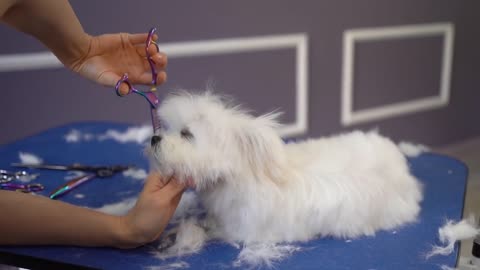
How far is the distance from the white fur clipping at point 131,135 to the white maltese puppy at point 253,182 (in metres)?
0.60

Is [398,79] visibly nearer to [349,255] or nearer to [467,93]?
[467,93]

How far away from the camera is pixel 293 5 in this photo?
2.14 m

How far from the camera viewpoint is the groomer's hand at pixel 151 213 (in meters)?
0.75

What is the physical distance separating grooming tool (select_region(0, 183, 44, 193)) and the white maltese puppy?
348 millimetres

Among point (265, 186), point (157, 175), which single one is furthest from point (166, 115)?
point (265, 186)

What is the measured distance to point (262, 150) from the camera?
77 cm

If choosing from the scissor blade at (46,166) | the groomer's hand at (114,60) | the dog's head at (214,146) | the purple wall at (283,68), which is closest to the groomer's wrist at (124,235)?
the dog's head at (214,146)

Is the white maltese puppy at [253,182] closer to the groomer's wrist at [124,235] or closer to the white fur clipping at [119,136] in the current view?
the groomer's wrist at [124,235]

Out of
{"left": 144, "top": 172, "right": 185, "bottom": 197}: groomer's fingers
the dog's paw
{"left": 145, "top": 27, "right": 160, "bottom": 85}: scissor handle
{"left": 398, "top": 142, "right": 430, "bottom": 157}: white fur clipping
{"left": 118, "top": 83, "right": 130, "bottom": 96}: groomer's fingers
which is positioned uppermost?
{"left": 145, "top": 27, "right": 160, "bottom": 85}: scissor handle

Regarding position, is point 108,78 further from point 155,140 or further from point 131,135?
point 131,135

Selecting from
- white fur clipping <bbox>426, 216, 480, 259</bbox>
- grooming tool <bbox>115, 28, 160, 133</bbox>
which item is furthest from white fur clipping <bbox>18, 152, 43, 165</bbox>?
white fur clipping <bbox>426, 216, 480, 259</bbox>

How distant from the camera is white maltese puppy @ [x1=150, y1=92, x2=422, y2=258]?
765 millimetres

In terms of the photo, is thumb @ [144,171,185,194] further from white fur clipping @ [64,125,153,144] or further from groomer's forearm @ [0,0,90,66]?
white fur clipping @ [64,125,153,144]

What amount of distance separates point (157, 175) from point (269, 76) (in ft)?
4.76
